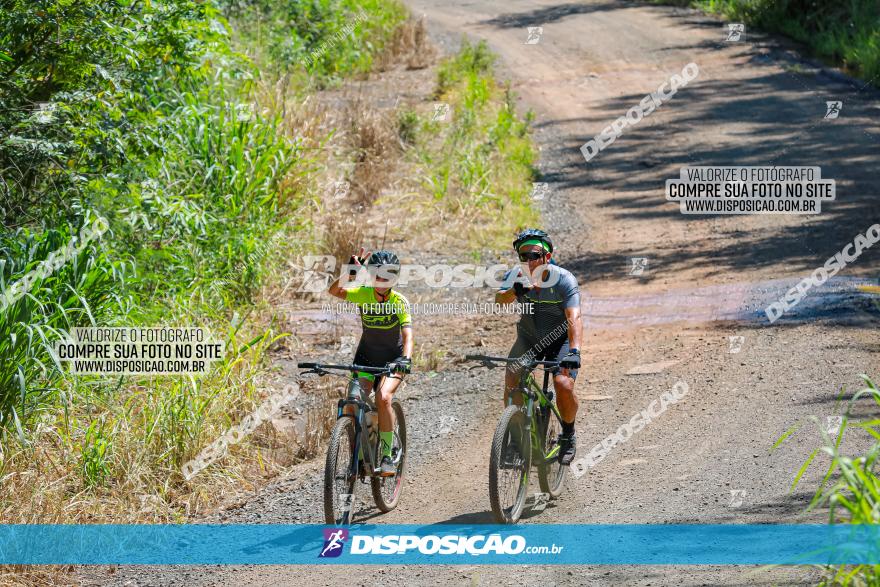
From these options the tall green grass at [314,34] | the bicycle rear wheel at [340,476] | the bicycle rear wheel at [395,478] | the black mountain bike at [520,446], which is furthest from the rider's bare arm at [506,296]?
the tall green grass at [314,34]

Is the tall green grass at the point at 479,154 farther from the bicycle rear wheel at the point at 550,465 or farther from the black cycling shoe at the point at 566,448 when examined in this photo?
the black cycling shoe at the point at 566,448

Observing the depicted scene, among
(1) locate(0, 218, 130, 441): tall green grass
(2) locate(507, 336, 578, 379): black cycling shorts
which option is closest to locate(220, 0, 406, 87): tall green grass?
(1) locate(0, 218, 130, 441): tall green grass

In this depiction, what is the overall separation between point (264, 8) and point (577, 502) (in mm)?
15470

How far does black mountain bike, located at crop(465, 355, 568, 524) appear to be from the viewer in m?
7.56

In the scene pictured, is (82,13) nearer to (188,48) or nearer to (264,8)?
(188,48)

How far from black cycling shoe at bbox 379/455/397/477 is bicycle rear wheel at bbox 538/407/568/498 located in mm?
1174

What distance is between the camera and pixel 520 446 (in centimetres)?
785

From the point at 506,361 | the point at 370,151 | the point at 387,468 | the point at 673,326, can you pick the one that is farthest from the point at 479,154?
the point at 506,361

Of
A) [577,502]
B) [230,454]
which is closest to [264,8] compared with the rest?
[230,454]

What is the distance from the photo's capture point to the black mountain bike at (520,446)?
7.56 m

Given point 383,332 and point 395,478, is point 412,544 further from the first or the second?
point 383,332

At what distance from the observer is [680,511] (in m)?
8.06

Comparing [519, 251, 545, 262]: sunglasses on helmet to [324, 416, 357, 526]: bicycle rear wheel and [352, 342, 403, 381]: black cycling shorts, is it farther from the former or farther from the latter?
[324, 416, 357, 526]: bicycle rear wheel

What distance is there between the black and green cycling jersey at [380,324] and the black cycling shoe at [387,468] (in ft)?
2.56
